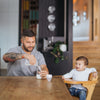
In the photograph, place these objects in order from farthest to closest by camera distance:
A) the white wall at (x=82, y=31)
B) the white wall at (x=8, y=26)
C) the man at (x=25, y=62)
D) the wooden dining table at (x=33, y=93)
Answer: the white wall at (x=82, y=31)
the white wall at (x=8, y=26)
the man at (x=25, y=62)
the wooden dining table at (x=33, y=93)


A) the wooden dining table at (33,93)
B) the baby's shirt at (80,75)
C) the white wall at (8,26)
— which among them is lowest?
the baby's shirt at (80,75)

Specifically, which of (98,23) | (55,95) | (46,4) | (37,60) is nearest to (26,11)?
(98,23)

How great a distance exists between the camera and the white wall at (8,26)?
7332mm

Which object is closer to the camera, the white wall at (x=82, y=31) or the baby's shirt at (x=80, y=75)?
the baby's shirt at (x=80, y=75)

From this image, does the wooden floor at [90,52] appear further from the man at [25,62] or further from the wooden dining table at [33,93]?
the wooden dining table at [33,93]

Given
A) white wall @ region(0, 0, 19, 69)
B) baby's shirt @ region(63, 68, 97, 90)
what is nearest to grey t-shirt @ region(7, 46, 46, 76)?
baby's shirt @ region(63, 68, 97, 90)

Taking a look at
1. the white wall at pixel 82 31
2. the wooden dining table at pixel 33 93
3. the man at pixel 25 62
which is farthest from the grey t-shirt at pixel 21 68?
A: the white wall at pixel 82 31

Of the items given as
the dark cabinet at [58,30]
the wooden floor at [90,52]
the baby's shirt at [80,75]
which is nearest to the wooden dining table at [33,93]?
the baby's shirt at [80,75]

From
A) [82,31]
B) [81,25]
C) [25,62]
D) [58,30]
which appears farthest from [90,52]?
[81,25]

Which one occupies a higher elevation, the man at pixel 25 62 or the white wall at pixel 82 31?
the white wall at pixel 82 31

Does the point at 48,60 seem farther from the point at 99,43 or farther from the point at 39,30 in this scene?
the point at 99,43

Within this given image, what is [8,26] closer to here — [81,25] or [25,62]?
[25,62]

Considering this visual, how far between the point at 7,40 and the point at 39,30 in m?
2.81

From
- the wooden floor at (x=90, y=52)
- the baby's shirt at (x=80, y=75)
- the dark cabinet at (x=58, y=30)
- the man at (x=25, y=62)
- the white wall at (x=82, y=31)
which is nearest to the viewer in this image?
the man at (x=25, y=62)
